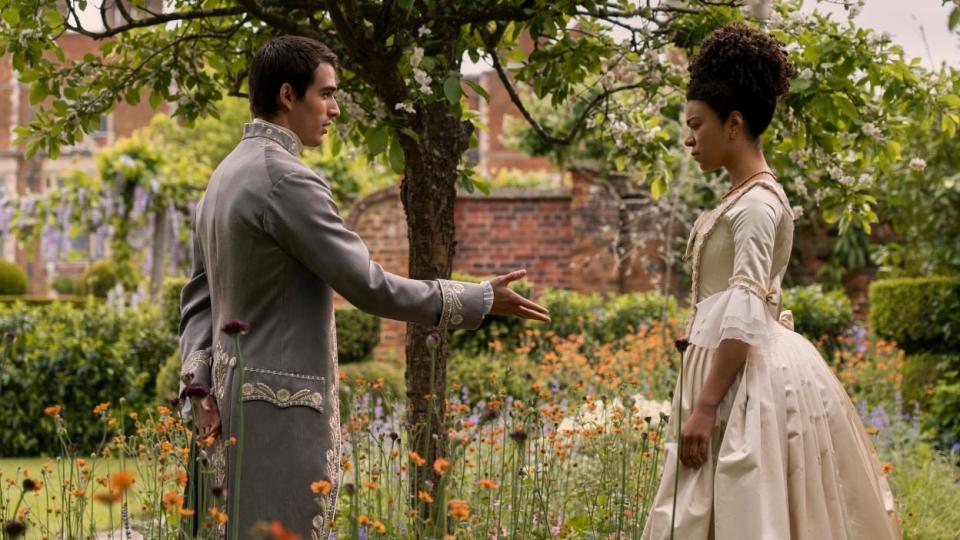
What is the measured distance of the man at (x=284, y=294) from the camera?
90.8 inches

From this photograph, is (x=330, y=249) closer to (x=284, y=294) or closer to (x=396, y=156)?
(x=284, y=294)

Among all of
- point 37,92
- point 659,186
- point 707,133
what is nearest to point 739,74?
point 707,133

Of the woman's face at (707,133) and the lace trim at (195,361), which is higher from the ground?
the woman's face at (707,133)

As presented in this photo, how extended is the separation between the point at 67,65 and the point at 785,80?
8.74 feet

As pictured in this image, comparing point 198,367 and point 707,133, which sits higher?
point 707,133

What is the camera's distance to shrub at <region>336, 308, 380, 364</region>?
902cm

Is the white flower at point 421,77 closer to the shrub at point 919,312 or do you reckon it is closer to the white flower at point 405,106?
the white flower at point 405,106

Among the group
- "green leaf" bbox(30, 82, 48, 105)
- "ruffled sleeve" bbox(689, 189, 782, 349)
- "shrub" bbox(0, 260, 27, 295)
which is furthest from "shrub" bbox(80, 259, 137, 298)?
"ruffled sleeve" bbox(689, 189, 782, 349)

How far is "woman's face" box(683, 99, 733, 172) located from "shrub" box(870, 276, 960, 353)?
5.68m

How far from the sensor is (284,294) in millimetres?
2350

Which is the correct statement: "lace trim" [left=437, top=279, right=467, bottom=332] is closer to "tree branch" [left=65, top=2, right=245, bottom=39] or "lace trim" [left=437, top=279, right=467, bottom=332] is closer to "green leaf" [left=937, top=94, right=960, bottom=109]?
"tree branch" [left=65, top=2, right=245, bottom=39]

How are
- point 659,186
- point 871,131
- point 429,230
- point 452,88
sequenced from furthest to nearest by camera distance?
1. point 659,186
2. point 871,131
3. point 429,230
4. point 452,88

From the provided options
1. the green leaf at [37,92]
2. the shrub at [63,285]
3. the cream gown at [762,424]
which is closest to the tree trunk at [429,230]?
the cream gown at [762,424]

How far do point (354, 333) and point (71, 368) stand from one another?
2114mm
